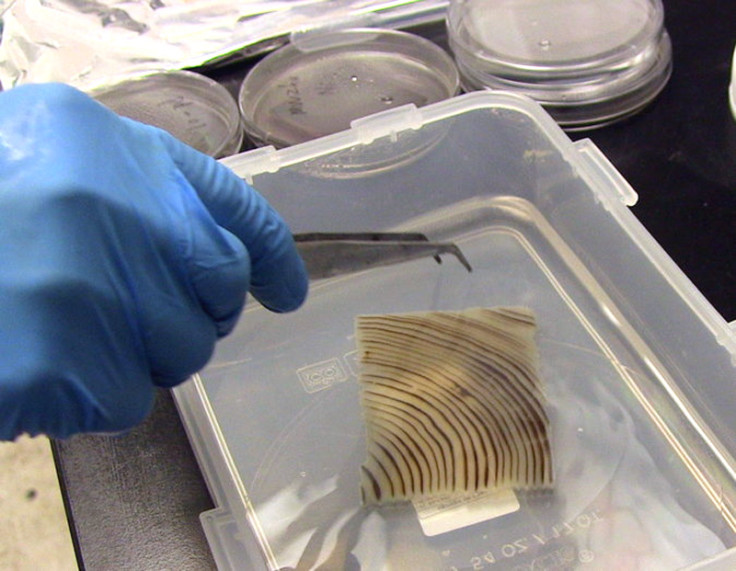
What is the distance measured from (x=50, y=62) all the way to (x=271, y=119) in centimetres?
36

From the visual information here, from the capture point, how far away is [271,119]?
1.14m

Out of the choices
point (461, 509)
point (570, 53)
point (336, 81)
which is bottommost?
point (461, 509)

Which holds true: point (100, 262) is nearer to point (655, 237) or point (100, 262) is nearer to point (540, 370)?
point (540, 370)

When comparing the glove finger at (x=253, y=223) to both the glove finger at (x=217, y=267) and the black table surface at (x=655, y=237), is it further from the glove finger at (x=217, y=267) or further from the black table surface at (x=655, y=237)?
the black table surface at (x=655, y=237)

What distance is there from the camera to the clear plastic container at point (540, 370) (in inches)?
31.4

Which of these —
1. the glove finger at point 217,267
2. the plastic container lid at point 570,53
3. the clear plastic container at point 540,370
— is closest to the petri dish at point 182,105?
the clear plastic container at point 540,370

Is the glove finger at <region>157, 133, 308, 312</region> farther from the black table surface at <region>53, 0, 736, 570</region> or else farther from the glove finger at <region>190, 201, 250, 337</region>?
the black table surface at <region>53, 0, 736, 570</region>

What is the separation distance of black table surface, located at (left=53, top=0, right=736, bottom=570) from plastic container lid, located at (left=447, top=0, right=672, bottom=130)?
0.04 metres

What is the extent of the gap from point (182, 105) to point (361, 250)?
38 cm

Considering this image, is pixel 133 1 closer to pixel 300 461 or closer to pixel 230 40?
pixel 230 40

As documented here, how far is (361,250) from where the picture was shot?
1003 millimetres

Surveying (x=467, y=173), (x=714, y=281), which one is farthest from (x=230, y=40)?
(x=714, y=281)

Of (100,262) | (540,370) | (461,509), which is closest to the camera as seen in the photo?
(100,262)

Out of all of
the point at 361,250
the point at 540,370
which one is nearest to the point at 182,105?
the point at 361,250
